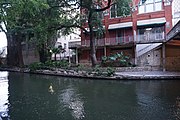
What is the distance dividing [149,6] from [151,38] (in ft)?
13.6

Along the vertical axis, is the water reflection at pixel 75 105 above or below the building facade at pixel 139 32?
below

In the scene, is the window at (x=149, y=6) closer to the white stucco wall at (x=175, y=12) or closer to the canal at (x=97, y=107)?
the white stucco wall at (x=175, y=12)

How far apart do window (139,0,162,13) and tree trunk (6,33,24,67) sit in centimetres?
1622

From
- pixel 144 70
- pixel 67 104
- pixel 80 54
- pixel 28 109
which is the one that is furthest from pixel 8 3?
pixel 80 54

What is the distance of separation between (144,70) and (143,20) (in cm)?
606

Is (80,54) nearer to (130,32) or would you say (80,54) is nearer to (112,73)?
(130,32)

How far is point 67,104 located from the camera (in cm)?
927

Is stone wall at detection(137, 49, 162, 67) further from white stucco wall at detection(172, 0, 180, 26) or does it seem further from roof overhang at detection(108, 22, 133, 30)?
roof overhang at detection(108, 22, 133, 30)

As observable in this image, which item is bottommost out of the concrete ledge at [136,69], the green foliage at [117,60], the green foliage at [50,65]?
the concrete ledge at [136,69]

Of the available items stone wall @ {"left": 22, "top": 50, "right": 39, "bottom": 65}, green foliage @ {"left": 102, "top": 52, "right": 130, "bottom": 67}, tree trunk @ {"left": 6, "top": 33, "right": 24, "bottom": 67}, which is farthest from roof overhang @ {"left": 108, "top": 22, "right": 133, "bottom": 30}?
stone wall @ {"left": 22, "top": 50, "right": 39, "bottom": 65}

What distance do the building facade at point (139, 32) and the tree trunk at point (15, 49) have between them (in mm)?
9065

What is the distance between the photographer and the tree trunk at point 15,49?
29391 mm

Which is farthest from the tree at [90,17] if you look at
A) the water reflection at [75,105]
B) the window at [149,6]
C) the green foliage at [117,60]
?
the water reflection at [75,105]

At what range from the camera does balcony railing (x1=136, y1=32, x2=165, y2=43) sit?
69.5ft
